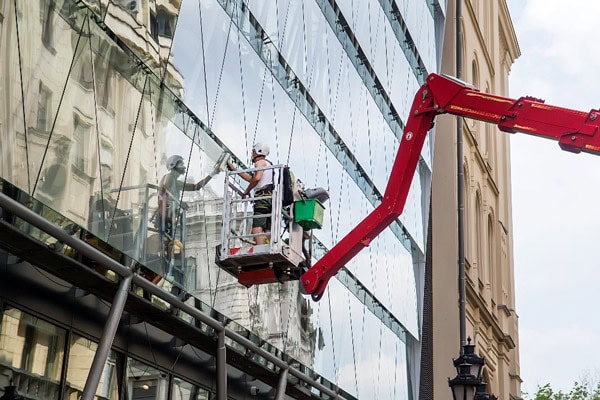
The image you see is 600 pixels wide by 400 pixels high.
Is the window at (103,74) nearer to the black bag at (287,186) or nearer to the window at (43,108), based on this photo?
the window at (43,108)

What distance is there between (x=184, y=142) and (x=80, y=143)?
297 centimetres

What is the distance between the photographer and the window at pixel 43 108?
46.4ft

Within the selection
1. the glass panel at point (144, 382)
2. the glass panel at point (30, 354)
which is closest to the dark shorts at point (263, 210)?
the glass panel at point (144, 382)

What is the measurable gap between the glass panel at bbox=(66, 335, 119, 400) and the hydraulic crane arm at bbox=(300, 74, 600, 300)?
3362 mm

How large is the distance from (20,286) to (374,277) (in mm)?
16204

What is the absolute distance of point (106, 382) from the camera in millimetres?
15891

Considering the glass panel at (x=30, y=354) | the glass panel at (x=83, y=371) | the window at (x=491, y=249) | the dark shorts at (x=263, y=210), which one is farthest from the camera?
the window at (x=491, y=249)

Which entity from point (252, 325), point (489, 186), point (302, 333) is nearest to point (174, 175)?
point (252, 325)

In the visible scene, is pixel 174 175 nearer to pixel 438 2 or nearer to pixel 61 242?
pixel 61 242

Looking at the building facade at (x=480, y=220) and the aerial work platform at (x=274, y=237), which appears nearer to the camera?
the aerial work platform at (x=274, y=237)

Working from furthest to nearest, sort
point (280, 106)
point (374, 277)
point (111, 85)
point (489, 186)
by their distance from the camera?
point (489, 186) → point (374, 277) → point (280, 106) → point (111, 85)

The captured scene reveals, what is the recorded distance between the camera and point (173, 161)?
17.5 m

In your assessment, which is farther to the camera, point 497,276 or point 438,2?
point 497,276

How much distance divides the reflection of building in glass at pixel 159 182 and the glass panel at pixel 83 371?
0.03m
